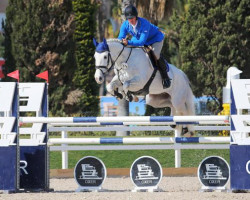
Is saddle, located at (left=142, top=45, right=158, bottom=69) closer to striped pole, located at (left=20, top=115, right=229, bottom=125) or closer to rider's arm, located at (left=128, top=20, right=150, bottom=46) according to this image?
rider's arm, located at (left=128, top=20, right=150, bottom=46)

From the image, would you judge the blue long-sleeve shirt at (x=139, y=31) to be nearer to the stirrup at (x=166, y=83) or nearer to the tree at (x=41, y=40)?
the stirrup at (x=166, y=83)

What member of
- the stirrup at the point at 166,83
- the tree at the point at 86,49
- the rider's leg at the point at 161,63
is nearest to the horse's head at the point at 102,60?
the rider's leg at the point at 161,63

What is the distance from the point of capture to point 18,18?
22.0 meters

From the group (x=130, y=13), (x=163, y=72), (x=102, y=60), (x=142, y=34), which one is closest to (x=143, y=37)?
(x=142, y=34)

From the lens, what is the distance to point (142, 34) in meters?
8.95

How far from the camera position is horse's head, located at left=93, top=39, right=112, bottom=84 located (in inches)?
327

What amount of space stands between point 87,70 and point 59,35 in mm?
4061

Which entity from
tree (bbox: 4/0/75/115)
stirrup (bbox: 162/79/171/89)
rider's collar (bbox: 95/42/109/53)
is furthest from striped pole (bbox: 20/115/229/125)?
tree (bbox: 4/0/75/115)

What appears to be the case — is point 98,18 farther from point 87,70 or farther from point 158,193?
point 158,193

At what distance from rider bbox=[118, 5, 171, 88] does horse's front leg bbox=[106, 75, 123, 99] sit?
1.60 ft

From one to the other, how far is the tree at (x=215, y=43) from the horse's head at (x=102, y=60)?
13.7m

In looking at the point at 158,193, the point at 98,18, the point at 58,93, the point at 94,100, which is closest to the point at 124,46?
the point at 158,193

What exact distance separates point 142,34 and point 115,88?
766mm

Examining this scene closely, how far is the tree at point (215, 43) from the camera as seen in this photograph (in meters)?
22.1
